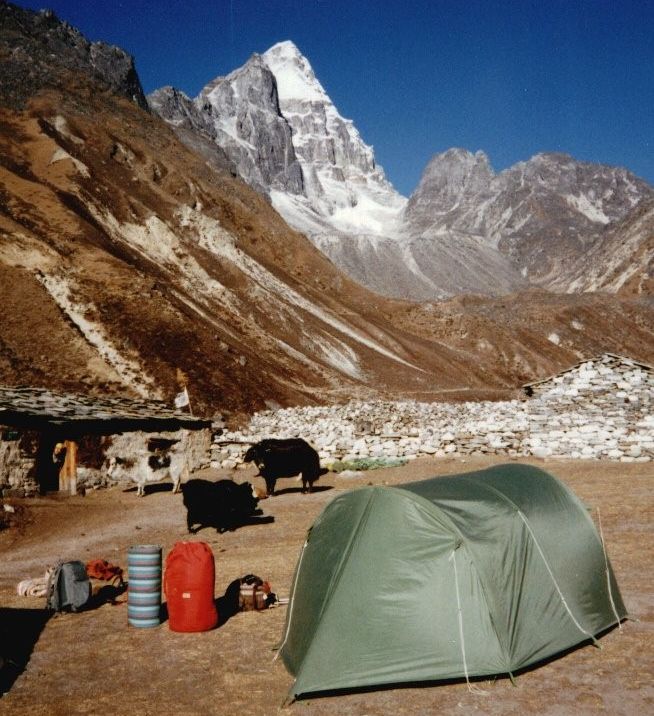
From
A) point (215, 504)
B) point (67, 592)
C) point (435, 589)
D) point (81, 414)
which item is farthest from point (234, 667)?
point (81, 414)

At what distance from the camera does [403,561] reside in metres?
6.93

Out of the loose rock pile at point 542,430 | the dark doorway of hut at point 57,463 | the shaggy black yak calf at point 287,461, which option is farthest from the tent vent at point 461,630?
the loose rock pile at point 542,430

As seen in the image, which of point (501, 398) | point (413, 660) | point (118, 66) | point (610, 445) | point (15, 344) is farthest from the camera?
point (118, 66)

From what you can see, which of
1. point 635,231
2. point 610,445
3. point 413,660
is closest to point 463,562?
point 413,660

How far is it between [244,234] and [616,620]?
66346 millimetres

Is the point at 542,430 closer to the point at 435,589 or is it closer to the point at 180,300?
the point at 435,589

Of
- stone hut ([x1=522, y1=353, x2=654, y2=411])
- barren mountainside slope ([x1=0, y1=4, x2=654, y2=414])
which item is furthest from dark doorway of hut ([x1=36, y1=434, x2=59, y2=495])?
stone hut ([x1=522, y1=353, x2=654, y2=411])

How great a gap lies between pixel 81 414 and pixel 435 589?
54.9 feet

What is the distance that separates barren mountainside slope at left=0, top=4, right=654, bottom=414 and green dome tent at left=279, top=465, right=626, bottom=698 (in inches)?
1009

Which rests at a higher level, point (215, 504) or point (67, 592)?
point (215, 504)

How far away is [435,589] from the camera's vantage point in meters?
6.78

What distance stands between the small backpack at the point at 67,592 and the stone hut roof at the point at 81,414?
10.00m

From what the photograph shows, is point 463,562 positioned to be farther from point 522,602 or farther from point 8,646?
point 8,646

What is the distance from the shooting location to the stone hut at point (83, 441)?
1839 cm
